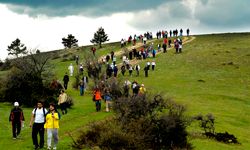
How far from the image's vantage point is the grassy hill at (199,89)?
1068 inches

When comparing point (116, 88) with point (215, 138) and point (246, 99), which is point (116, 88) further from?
point (246, 99)

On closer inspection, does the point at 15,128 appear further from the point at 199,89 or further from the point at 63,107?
the point at 199,89

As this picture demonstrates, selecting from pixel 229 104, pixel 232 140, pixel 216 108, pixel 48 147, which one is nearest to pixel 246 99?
pixel 229 104

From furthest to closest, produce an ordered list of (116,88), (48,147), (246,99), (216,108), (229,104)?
(246,99) → (229,104) → (216,108) → (116,88) → (48,147)

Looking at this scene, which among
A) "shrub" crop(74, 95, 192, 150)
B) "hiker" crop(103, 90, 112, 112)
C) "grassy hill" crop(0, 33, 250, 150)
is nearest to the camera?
"shrub" crop(74, 95, 192, 150)

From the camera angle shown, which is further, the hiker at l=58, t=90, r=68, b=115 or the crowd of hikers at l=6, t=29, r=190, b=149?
the hiker at l=58, t=90, r=68, b=115

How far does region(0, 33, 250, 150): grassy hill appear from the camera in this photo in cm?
2712

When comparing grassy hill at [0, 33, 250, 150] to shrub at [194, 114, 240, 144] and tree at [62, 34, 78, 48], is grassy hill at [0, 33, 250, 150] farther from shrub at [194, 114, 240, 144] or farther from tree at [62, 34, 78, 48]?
tree at [62, 34, 78, 48]

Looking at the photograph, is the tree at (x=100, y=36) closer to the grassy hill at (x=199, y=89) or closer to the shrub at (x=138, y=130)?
the grassy hill at (x=199, y=89)

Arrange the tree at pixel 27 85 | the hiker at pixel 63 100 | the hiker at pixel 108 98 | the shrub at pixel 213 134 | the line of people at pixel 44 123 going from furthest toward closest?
the tree at pixel 27 85 < the hiker at pixel 108 98 < the hiker at pixel 63 100 < the shrub at pixel 213 134 < the line of people at pixel 44 123

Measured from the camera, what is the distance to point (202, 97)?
1802 inches

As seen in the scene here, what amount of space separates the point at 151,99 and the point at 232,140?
18.9ft

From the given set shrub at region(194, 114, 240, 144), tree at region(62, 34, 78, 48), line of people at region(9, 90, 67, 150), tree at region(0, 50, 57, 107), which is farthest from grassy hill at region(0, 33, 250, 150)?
tree at region(62, 34, 78, 48)

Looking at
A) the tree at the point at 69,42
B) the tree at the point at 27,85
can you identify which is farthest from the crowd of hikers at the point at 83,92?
the tree at the point at 69,42
